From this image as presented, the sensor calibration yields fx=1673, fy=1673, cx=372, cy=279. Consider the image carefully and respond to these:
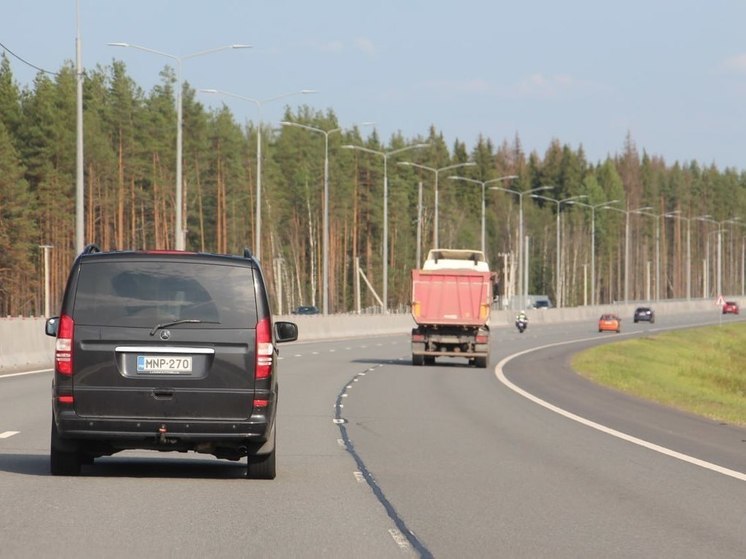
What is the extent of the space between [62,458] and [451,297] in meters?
32.0

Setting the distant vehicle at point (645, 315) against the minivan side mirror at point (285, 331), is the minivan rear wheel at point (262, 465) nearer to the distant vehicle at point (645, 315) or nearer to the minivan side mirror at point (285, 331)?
the minivan side mirror at point (285, 331)

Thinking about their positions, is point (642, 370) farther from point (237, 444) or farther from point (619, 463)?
point (237, 444)

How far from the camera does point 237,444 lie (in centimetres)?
1372

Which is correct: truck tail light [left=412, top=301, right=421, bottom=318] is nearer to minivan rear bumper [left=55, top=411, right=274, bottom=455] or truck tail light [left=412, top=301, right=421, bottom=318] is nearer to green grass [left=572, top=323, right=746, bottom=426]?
green grass [left=572, top=323, right=746, bottom=426]

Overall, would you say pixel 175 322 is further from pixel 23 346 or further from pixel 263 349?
pixel 23 346

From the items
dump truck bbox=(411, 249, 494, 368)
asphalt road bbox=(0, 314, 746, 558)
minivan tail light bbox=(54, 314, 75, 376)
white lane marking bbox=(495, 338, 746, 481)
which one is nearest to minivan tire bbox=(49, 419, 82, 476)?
asphalt road bbox=(0, 314, 746, 558)

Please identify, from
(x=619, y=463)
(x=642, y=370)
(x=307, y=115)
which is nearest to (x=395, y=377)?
(x=642, y=370)

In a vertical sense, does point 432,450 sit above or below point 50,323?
below

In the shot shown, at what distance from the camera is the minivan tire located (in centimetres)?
1376

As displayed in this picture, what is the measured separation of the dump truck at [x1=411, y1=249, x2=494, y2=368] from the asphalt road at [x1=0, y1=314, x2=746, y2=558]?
1976 cm

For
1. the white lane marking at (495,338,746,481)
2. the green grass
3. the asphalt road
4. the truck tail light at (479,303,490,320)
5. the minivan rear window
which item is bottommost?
the green grass

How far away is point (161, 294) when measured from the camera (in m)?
13.4

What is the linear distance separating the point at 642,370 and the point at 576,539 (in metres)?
41.3

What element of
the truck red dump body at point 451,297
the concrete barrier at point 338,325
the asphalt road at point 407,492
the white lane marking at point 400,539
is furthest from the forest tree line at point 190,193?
the white lane marking at point 400,539
